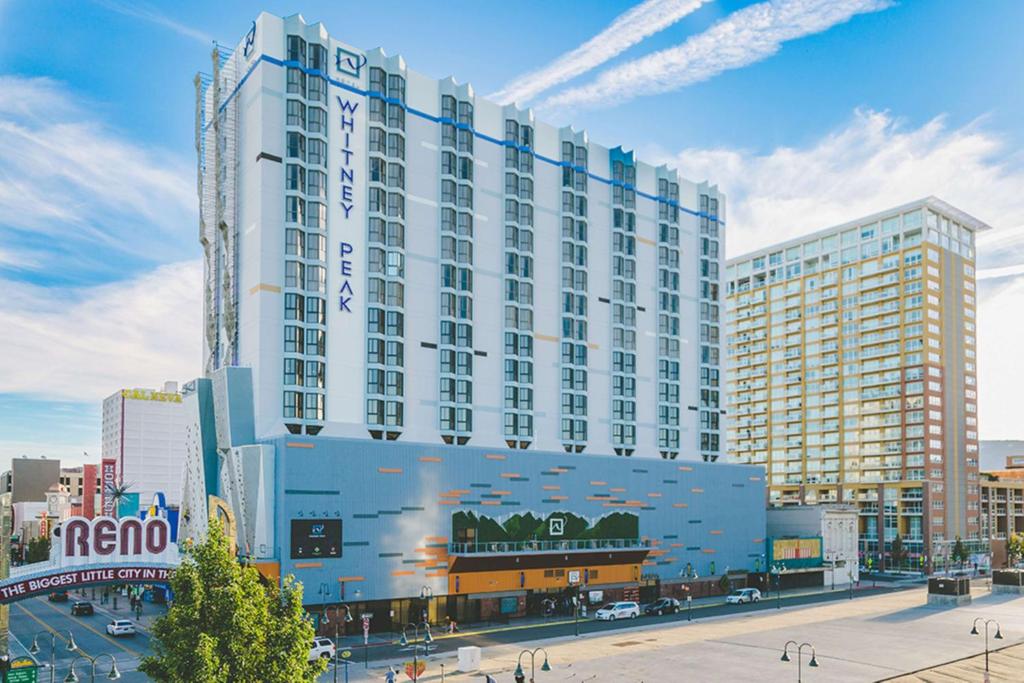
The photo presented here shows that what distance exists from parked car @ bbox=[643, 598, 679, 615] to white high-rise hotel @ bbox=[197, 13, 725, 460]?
2021cm

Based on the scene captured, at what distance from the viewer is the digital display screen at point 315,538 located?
3051 inches

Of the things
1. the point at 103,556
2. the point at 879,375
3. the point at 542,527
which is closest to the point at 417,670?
the point at 103,556

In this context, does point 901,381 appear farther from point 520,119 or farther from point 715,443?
point 520,119

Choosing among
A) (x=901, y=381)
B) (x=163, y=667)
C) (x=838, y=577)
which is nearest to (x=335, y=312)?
(x=163, y=667)

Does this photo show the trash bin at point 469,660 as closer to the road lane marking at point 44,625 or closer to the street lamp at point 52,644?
the street lamp at point 52,644

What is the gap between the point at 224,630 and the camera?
3497 cm

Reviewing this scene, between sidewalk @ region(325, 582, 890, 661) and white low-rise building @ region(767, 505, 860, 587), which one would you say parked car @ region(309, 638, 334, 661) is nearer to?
sidewalk @ region(325, 582, 890, 661)

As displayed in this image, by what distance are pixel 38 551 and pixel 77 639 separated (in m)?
90.1

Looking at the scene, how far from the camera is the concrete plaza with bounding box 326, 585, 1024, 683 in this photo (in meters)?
62.0

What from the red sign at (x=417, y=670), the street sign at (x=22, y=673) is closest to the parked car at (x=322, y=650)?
the red sign at (x=417, y=670)

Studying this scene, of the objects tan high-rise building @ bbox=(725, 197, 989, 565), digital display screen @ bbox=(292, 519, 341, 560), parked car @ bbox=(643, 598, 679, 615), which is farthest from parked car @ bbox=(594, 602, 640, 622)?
tan high-rise building @ bbox=(725, 197, 989, 565)

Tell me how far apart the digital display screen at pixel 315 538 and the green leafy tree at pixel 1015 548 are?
440 feet

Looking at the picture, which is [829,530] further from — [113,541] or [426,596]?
[113,541]

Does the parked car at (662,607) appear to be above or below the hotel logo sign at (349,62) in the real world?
below
